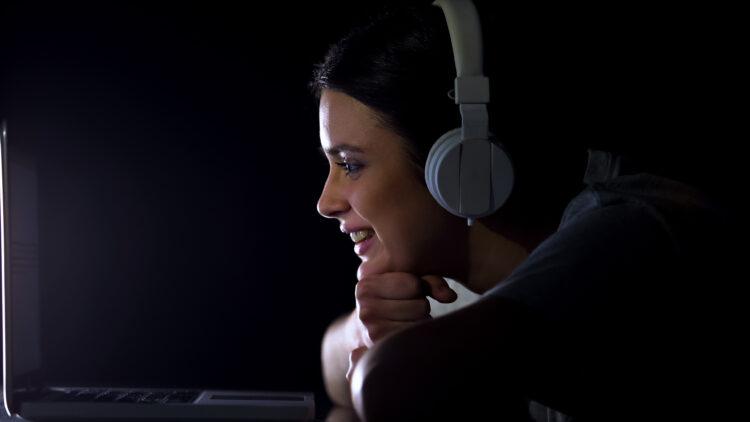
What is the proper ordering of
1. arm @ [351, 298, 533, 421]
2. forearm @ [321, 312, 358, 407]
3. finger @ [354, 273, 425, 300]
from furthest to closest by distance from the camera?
forearm @ [321, 312, 358, 407] < finger @ [354, 273, 425, 300] < arm @ [351, 298, 533, 421]

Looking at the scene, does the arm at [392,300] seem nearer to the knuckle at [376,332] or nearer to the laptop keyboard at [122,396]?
the knuckle at [376,332]

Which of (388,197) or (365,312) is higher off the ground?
(388,197)

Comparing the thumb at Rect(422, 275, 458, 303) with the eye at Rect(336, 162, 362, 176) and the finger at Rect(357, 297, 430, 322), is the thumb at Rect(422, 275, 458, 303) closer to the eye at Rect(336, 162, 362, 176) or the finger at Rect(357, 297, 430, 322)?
the finger at Rect(357, 297, 430, 322)

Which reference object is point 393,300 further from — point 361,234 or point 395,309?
point 361,234

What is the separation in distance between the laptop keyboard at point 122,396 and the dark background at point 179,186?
0.49 metres

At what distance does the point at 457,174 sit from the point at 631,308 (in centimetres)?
24

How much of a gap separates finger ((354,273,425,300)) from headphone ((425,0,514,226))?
0.22 m

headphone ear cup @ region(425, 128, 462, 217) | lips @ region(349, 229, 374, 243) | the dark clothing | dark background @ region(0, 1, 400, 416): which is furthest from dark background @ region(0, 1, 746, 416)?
the dark clothing

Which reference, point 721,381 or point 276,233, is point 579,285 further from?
point 276,233

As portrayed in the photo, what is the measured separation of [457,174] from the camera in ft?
2.48

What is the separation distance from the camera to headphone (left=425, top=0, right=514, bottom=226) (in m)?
0.74

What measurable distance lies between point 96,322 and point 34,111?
1.52 feet

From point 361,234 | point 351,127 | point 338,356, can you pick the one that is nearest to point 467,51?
point 351,127

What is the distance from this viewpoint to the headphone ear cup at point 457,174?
2.47 feet
